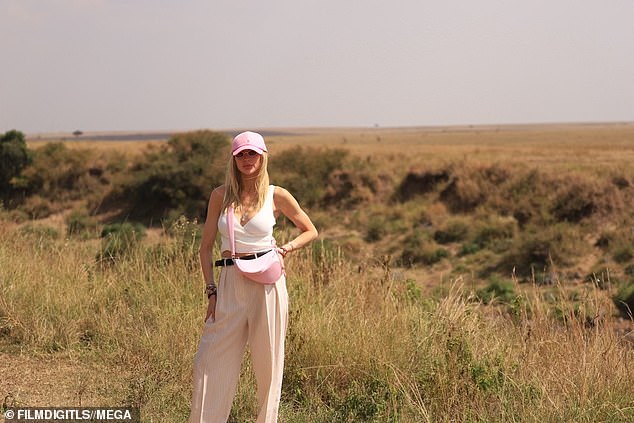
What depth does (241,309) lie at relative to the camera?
3.79 metres

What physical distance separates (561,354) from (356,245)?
20.8 metres

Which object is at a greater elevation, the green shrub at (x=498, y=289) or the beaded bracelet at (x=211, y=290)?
the beaded bracelet at (x=211, y=290)

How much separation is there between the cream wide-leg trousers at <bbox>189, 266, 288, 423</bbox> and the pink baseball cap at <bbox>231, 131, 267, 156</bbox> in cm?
62

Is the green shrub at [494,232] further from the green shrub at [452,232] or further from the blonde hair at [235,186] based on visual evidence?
the blonde hair at [235,186]

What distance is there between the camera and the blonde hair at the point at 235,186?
3.84m

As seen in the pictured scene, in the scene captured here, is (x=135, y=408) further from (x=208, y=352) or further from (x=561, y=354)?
(x=561, y=354)

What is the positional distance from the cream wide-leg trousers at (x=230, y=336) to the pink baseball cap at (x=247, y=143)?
623mm

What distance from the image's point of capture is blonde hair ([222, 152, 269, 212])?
384 cm

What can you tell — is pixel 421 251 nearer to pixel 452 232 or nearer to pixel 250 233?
pixel 452 232

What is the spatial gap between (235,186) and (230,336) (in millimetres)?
792

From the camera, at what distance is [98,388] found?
186 inches

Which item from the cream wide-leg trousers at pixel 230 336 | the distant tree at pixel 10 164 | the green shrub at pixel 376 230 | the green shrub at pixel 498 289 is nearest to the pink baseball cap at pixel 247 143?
the cream wide-leg trousers at pixel 230 336

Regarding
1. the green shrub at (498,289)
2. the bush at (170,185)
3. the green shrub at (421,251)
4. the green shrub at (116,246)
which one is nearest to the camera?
the green shrub at (116,246)

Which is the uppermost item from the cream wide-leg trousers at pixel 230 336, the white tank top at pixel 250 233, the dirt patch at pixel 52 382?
the white tank top at pixel 250 233
